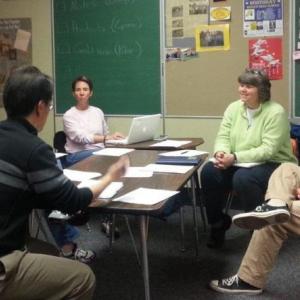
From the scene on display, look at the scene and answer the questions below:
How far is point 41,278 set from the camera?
1.72m

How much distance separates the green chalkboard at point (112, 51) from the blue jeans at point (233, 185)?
4.76 ft

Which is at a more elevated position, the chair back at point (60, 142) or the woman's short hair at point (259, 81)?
the woman's short hair at point (259, 81)

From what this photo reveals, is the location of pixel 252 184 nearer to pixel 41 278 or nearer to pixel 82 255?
pixel 82 255

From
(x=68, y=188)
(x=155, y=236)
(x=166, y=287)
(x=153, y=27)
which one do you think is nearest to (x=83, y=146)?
(x=155, y=236)

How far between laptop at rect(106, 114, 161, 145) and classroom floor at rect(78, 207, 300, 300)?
0.68m

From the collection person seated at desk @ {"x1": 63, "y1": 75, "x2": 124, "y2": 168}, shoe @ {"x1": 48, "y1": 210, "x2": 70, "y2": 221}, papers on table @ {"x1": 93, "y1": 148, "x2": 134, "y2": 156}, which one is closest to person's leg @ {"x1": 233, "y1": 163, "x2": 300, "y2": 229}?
shoe @ {"x1": 48, "y1": 210, "x2": 70, "y2": 221}

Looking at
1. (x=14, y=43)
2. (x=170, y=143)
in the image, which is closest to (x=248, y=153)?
(x=170, y=143)

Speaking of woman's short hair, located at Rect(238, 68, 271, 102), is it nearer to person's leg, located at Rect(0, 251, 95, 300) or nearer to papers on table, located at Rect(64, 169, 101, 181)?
papers on table, located at Rect(64, 169, 101, 181)

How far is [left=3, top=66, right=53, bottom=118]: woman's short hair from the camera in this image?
1.78 meters

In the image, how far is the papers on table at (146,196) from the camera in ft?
→ 6.51

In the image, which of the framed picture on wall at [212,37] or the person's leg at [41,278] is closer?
the person's leg at [41,278]

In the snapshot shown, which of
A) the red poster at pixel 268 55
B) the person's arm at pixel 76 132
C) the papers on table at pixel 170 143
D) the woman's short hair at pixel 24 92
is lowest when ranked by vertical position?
the papers on table at pixel 170 143

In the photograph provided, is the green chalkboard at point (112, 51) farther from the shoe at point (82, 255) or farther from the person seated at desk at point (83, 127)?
the shoe at point (82, 255)

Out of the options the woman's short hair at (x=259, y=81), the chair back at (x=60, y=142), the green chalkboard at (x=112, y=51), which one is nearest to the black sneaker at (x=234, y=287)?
the woman's short hair at (x=259, y=81)
